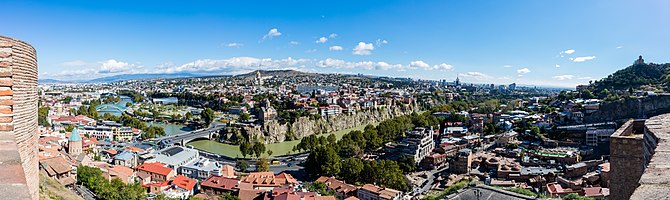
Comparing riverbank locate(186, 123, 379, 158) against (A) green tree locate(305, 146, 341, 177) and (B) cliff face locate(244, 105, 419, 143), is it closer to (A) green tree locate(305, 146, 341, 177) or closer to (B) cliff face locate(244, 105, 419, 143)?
(B) cliff face locate(244, 105, 419, 143)

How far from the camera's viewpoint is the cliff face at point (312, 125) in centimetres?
2556

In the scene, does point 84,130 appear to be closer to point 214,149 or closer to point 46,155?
point 214,149

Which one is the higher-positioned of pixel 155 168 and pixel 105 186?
pixel 105 186

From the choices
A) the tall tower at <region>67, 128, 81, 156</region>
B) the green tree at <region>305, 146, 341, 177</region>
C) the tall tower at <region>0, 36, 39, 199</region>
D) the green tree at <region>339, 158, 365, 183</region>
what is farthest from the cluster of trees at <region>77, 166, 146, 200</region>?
the tall tower at <region>0, 36, 39, 199</region>

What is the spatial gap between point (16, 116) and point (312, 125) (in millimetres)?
27017

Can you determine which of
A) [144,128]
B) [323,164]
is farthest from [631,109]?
[144,128]

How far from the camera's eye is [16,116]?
68.3 inches

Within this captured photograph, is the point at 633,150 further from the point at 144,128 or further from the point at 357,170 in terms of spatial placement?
the point at 144,128

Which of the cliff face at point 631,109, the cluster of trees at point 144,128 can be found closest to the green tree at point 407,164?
the cliff face at point 631,109

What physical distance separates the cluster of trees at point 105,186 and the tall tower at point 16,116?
882cm

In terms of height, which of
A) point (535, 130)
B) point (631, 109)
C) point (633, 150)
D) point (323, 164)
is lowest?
point (323, 164)

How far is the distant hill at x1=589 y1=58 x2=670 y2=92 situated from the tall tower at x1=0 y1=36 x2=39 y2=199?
34.0 metres

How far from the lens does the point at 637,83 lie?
29.1 meters

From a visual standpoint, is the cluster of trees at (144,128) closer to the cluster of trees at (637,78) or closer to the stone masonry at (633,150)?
the stone masonry at (633,150)
